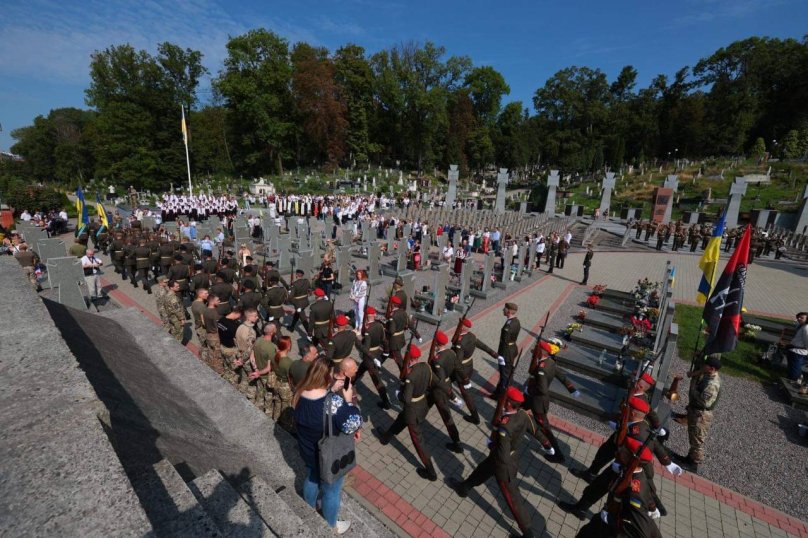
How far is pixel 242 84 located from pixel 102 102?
60.0 feet

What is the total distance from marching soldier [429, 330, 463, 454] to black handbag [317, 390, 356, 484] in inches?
103

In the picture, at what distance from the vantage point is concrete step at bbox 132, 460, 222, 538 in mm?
2158

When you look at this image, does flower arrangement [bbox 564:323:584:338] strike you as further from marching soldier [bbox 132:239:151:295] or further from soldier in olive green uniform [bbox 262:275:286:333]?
marching soldier [bbox 132:239:151:295]

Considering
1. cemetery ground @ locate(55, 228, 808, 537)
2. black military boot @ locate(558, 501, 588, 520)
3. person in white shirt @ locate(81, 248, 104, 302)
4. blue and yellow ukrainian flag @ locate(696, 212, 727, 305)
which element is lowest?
cemetery ground @ locate(55, 228, 808, 537)

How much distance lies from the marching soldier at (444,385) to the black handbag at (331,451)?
2609mm

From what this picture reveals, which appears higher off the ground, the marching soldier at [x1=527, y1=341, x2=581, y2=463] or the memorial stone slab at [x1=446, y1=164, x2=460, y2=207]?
the memorial stone slab at [x1=446, y1=164, x2=460, y2=207]

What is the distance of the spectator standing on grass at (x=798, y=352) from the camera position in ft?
29.3

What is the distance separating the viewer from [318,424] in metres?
3.70

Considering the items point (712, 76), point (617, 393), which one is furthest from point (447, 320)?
point (712, 76)

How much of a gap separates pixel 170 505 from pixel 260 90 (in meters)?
62.2

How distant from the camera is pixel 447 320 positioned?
12.2 metres

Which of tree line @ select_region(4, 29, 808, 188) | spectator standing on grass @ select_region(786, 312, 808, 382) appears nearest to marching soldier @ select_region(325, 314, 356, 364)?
spectator standing on grass @ select_region(786, 312, 808, 382)

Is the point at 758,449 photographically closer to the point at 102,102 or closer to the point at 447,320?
the point at 447,320

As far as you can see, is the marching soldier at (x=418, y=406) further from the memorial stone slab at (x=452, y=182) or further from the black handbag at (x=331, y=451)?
the memorial stone slab at (x=452, y=182)
